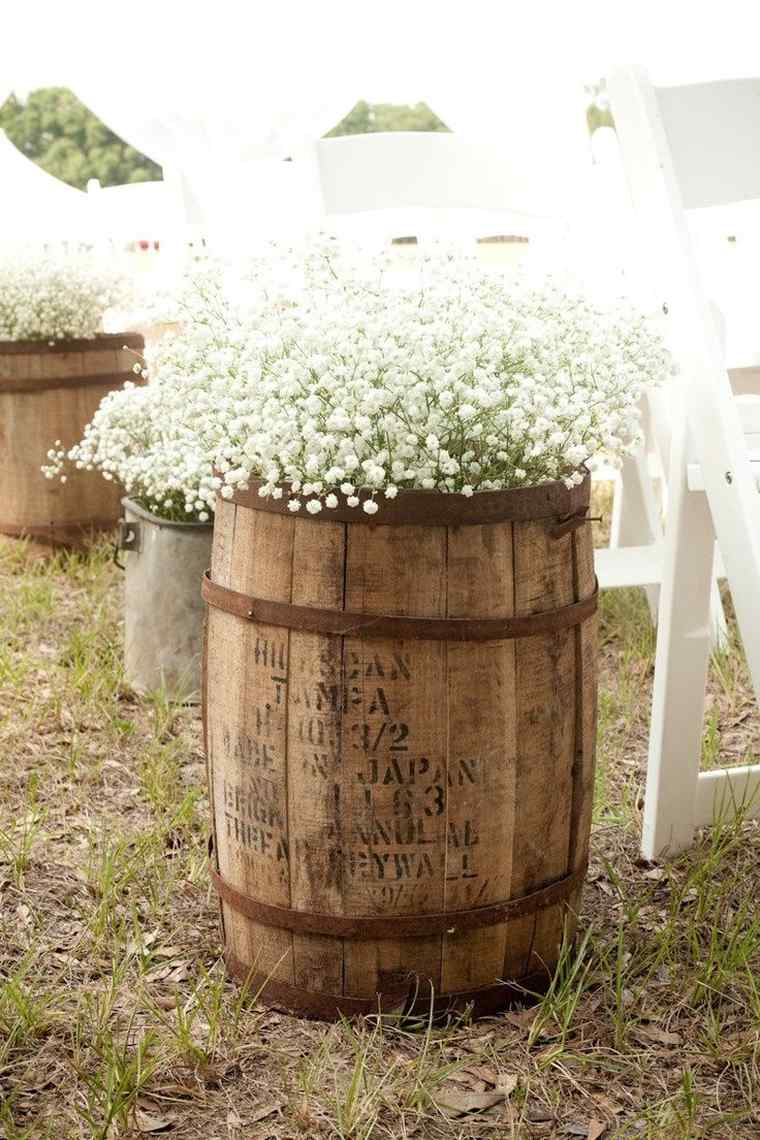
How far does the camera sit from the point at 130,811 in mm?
2469

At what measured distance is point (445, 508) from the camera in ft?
5.20

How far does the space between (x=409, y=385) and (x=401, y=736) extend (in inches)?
16.9

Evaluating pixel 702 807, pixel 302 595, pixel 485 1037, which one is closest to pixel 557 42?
pixel 702 807

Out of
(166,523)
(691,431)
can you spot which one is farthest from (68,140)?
(691,431)

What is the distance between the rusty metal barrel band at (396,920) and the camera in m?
1.69

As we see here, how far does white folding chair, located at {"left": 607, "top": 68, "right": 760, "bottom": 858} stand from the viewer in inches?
74.9

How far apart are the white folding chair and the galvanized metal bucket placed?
3.66 ft

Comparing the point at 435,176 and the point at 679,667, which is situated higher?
the point at 435,176

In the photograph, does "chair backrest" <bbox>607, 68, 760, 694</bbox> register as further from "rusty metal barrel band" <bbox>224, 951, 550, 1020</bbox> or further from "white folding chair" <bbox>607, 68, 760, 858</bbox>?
"rusty metal barrel band" <bbox>224, 951, 550, 1020</bbox>

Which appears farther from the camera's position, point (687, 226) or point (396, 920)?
point (687, 226)

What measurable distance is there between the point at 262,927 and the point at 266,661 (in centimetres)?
38

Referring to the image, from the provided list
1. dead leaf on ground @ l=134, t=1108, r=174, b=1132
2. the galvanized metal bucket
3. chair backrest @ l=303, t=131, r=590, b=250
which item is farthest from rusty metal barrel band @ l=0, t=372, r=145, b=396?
dead leaf on ground @ l=134, t=1108, r=174, b=1132

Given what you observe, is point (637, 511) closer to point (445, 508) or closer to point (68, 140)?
point (445, 508)

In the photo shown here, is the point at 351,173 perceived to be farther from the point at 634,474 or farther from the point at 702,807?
the point at 702,807
